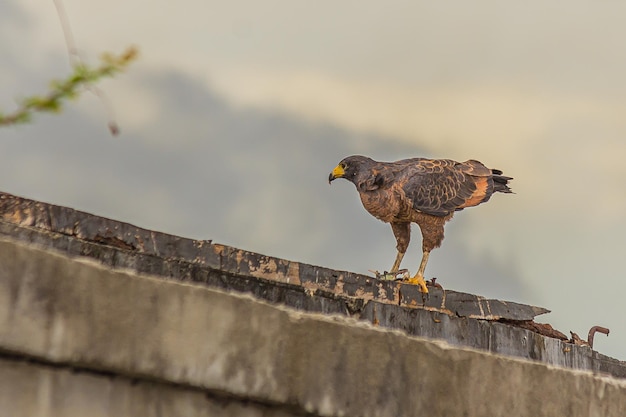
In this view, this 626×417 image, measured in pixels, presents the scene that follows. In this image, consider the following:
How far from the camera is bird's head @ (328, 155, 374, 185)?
870 cm

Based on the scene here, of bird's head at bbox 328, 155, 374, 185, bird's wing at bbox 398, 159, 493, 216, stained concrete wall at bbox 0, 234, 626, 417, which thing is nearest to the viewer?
stained concrete wall at bbox 0, 234, 626, 417

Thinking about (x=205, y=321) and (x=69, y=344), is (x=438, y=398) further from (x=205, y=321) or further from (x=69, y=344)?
(x=69, y=344)

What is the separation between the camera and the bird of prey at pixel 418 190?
854cm

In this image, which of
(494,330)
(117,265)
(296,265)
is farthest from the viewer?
(494,330)

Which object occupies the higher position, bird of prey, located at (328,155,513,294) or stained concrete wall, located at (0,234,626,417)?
bird of prey, located at (328,155,513,294)

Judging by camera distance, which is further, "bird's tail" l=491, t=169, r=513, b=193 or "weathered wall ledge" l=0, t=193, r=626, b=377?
"bird's tail" l=491, t=169, r=513, b=193

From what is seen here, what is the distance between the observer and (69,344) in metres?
2.92

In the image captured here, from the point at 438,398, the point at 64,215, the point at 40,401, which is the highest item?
the point at 64,215

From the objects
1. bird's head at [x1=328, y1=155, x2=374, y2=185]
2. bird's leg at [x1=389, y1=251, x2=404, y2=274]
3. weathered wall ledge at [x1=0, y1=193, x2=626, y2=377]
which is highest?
bird's head at [x1=328, y1=155, x2=374, y2=185]

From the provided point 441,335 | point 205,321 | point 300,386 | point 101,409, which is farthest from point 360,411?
point 441,335

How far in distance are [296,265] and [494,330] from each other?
1167mm

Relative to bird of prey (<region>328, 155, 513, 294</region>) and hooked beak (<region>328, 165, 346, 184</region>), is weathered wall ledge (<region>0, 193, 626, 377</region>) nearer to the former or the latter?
bird of prey (<region>328, 155, 513, 294</region>)

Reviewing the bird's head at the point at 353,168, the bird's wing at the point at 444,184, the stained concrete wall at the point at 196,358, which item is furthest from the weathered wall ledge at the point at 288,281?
the bird's head at the point at 353,168

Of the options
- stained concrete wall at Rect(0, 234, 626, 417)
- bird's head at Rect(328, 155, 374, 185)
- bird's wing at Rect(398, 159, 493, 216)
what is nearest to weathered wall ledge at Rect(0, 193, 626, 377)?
stained concrete wall at Rect(0, 234, 626, 417)
